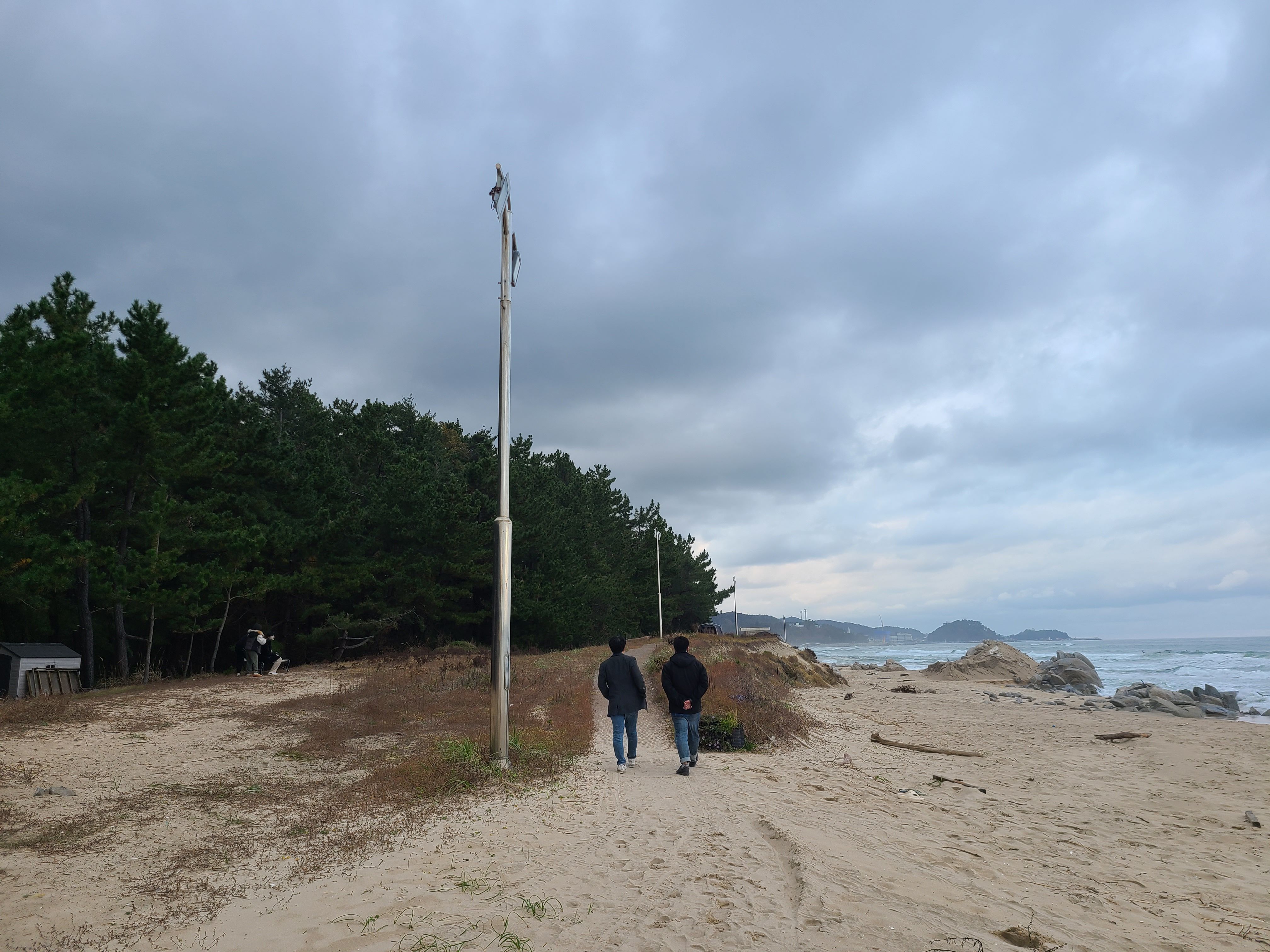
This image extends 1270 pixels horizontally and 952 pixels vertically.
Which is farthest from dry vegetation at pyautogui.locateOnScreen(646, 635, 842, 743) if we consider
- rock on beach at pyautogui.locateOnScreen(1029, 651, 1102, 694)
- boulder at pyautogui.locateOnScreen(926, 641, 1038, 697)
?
rock on beach at pyautogui.locateOnScreen(1029, 651, 1102, 694)

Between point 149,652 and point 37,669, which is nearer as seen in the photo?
point 37,669

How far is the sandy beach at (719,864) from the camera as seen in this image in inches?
194

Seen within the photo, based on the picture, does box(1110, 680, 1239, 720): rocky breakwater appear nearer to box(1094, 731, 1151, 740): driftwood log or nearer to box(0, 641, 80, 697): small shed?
box(1094, 731, 1151, 740): driftwood log

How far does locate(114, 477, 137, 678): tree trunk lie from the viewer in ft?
74.6

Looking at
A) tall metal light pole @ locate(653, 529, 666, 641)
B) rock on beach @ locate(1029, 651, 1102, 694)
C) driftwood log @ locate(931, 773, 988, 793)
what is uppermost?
tall metal light pole @ locate(653, 529, 666, 641)

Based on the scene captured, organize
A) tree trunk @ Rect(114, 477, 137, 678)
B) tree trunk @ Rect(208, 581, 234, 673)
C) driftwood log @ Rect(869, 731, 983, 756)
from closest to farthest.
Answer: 1. driftwood log @ Rect(869, 731, 983, 756)
2. tree trunk @ Rect(114, 477, 137, 678)
3. tree trunk @ Rect(208, 581, 234, 673)

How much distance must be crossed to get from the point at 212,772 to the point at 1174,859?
1204 centimetres

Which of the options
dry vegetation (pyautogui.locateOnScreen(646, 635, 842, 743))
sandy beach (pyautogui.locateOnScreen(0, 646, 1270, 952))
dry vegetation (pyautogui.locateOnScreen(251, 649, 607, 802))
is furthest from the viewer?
dry vegetation (pyautogui.locateOnScreen(646, 635, 842, 743))

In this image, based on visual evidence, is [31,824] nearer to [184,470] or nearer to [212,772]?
[212,772]

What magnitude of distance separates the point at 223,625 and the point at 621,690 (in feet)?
69.1

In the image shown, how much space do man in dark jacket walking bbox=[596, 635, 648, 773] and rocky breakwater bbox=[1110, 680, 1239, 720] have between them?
23.5 m

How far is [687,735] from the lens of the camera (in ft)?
34.8

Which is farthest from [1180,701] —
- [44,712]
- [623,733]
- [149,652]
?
[149,652]

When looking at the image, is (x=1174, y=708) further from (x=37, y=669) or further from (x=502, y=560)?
(x=37, y=669)
